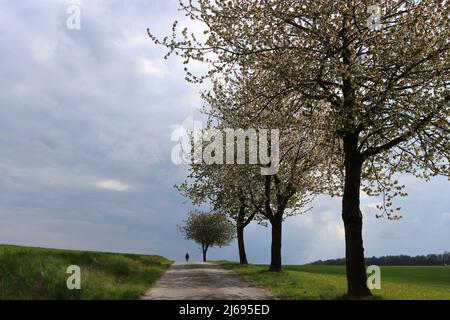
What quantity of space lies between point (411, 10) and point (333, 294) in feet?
43.8

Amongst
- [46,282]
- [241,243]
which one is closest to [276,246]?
[241,243]

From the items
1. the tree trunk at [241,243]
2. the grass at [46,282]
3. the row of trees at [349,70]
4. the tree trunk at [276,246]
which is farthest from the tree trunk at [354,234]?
the tree trunk at [241,243]

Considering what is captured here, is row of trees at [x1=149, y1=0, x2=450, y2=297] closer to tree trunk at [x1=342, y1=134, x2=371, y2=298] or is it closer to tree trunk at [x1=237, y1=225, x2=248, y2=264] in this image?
tree trunk at [x1=342, y1=134, x2=371, y2=298]

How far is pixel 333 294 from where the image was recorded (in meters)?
22.0

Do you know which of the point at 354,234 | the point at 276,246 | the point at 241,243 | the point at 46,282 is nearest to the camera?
the point at 46,282

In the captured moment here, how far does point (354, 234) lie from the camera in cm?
2152

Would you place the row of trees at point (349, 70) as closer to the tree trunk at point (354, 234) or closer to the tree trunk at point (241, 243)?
the tree trunk at point (354, 234)

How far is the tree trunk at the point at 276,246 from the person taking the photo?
1490 inches

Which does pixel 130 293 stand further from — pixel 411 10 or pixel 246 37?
pixel 411 10

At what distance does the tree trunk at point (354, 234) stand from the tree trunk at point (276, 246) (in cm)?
1640

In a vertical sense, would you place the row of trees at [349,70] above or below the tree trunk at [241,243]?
above

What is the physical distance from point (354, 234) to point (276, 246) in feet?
57.7

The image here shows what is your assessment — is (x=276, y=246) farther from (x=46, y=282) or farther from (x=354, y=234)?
(x=46, y=282)
